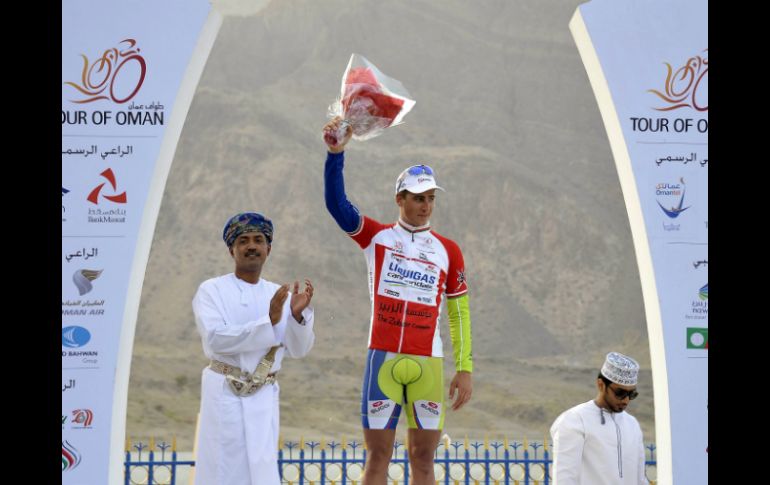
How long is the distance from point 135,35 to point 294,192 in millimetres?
23821

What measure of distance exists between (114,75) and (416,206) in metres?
2.07

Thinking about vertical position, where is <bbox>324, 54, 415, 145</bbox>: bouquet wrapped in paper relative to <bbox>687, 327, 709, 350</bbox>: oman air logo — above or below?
above

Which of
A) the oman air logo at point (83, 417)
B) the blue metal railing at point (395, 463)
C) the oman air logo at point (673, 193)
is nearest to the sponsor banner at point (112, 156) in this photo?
the oman air logo at point (83, 417)

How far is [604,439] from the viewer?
15.7 ft

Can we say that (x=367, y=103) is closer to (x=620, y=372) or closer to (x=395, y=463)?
(x=620, y=372)

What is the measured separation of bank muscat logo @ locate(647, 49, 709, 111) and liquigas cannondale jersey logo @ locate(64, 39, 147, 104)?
332 centimetres

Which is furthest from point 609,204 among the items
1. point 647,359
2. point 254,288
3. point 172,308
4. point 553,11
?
point 254,288

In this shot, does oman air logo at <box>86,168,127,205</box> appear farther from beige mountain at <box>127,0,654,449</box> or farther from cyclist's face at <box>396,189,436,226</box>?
beige mountain at <box>127,0,654,449</box>

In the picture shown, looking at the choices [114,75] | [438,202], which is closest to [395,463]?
[114,75]

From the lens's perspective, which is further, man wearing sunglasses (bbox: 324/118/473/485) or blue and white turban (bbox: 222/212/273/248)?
man wearing sunglasses (bbox: 324/118/473/485)

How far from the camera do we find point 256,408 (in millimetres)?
4680

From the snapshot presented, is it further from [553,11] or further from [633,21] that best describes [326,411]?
[633,21]

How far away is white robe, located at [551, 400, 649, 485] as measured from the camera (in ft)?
15.4

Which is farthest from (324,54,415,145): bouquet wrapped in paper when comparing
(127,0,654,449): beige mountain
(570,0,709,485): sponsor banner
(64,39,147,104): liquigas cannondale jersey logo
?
(127,0,654,449): beige mountain
